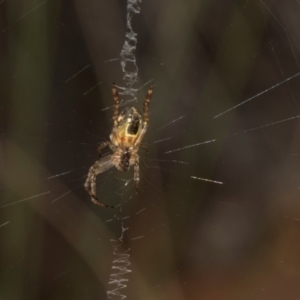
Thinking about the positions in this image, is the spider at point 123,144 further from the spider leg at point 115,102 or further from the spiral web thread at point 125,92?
the spiral web thread at point 125,92

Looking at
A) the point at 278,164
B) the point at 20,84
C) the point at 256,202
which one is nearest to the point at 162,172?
the point at 256,202

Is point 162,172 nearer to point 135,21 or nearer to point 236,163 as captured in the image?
point 236,163

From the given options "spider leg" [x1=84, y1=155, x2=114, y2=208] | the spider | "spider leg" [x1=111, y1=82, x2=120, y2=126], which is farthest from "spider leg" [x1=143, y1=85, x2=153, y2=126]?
"spider leg" [x1=84, y1=155, x2=114, y2=208]

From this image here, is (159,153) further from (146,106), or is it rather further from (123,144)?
(146,106)

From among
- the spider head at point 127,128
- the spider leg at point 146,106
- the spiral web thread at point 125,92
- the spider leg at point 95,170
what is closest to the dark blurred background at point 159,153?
the spiral web thread at point 125,92

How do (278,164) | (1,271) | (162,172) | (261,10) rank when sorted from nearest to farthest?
(1,271)
(261,10)
(162,172)
(278,164)

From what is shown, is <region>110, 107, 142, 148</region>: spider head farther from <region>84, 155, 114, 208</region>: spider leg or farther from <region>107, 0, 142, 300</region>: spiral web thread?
<region>107, 0, 142, 300</region>: spiral web thread

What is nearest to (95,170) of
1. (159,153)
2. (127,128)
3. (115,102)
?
(127,128)
